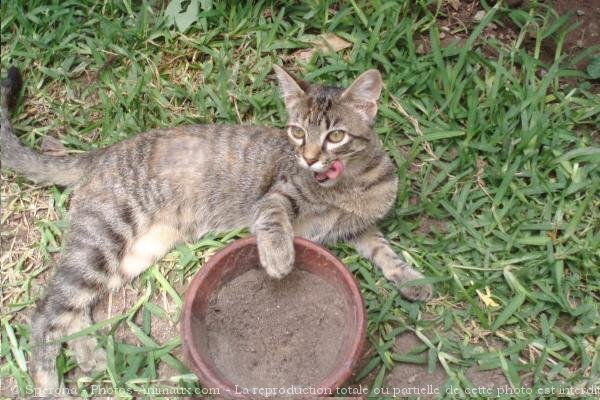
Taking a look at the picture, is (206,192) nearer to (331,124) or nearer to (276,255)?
(276,255)

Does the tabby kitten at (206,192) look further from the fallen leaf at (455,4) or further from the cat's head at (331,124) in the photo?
the fallen leaf at (455,4)

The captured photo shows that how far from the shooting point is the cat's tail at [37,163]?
13.2 ft

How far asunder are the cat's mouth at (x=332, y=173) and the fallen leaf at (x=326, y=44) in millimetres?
1355

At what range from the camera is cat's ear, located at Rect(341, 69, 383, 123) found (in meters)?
3.32

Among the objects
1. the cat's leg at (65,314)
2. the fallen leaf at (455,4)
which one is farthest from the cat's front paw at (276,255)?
the fallen leaf at (455,4)

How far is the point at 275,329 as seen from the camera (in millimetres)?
3385

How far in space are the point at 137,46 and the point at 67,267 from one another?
1.81 meters

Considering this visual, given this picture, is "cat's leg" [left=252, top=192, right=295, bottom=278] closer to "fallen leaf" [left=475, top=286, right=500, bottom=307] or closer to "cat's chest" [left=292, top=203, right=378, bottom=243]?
"cat's chest" [left=292, top=203, right=378, bottom=243]

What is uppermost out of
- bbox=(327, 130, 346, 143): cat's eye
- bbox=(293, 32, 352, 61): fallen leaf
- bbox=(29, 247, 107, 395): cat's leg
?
bbox=(327, 130, 346, 143): cat's eye

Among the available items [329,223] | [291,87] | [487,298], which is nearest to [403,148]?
[329,223]

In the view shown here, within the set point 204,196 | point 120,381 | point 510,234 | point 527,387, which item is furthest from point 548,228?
point 120,381

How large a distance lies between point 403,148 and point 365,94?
0.96 meters

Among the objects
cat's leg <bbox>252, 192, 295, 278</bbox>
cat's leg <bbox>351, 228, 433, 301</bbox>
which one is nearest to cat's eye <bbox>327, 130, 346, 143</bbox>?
cat's leg <bbox>252, 192, 295, 278</bbox>

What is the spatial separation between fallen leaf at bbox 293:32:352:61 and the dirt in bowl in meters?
1.82
